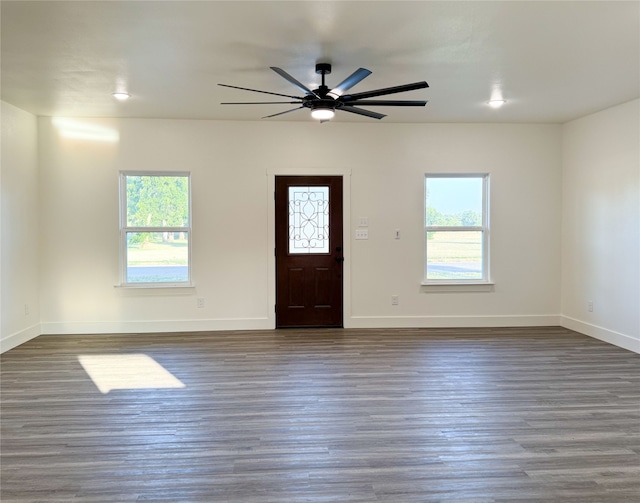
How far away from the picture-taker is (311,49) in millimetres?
3285

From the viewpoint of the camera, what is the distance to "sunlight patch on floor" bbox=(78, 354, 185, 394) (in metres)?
3.70

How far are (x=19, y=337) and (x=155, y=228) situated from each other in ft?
6.55

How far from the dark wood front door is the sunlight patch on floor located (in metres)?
1.98

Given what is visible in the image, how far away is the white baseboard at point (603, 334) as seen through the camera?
Answer: 477 centimetres

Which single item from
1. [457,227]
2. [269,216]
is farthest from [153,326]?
[457,227]

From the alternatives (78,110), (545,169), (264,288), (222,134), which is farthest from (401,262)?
(78,110)

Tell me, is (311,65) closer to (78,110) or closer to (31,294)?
(78,110)

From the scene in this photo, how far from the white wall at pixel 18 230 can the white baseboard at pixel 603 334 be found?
22.8ft

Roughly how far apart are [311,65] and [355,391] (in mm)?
2759

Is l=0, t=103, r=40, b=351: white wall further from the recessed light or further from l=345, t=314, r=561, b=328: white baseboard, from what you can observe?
the recessed light

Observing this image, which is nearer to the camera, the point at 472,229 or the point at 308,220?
the point at 308,220

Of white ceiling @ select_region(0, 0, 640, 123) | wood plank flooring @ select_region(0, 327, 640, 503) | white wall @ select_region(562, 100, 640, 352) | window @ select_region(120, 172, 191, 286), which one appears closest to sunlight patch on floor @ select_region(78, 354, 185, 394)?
wood plank flooring @ select_region(0, 327, 640, 503)

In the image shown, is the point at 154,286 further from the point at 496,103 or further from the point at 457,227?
the point at 496,103

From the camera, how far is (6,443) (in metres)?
2.69
